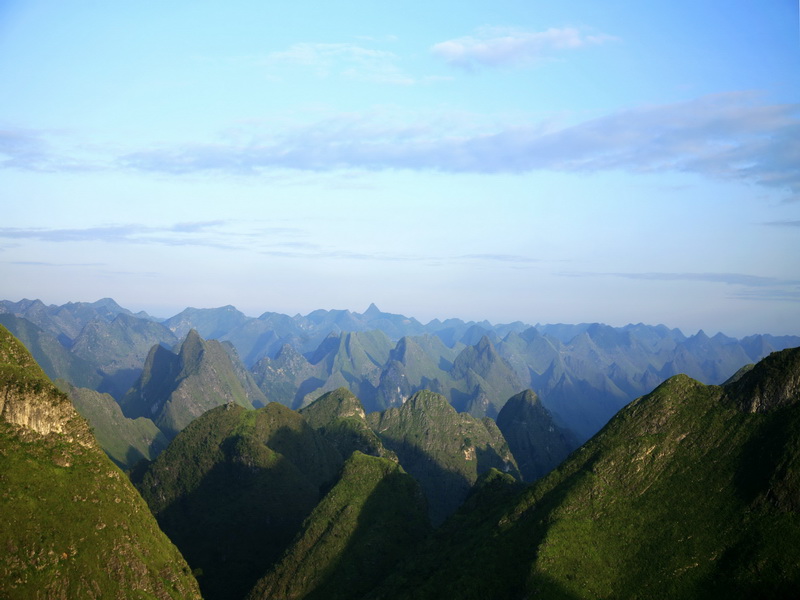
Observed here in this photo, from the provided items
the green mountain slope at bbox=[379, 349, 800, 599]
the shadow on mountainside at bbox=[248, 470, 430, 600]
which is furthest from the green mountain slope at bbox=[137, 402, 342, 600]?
the green mountain slope at bbox=[379, 349, 800, 599]

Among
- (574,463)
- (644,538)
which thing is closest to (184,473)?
(574,463)

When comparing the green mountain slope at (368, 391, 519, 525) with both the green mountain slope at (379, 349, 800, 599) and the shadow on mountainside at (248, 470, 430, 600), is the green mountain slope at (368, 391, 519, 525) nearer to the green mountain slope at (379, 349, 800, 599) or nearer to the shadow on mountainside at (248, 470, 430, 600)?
the shadow on mountainside at (248, 470, 430, 600)

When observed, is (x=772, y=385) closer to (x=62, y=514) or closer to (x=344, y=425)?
(x=62, y=514)

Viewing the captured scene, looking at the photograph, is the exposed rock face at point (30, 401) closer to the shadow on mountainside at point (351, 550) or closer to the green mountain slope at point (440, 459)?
the shadow on mountainside at point (351, 550)

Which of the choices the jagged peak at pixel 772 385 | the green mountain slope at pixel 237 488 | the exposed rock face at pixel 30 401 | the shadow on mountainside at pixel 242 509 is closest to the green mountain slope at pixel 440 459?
the green mountain slope at pixel 237 488

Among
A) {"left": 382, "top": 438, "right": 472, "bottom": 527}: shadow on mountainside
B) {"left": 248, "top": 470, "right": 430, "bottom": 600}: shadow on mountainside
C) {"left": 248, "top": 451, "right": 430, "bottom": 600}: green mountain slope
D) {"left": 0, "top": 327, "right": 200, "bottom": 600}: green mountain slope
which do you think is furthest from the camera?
{"left": 382, "top": 438, "right": 472, "bottom": 527}: shadow on mountainside

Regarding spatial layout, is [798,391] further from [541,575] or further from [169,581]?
[169,581]
